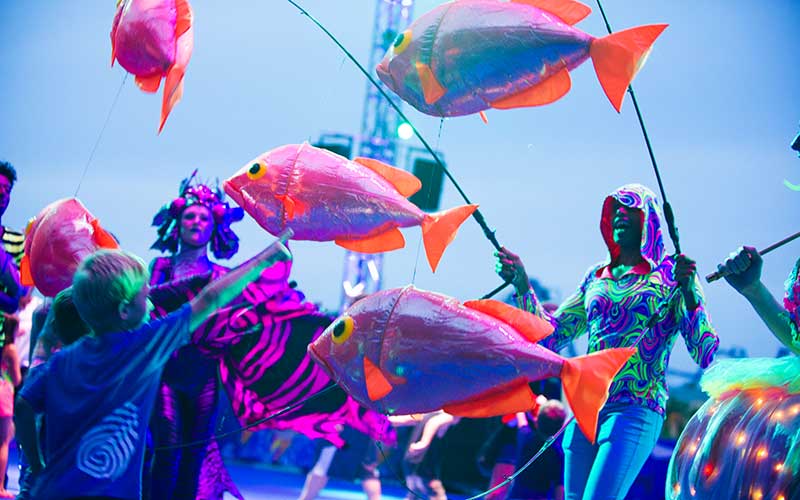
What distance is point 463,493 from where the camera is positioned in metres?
5.61

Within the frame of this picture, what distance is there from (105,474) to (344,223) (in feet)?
3.76

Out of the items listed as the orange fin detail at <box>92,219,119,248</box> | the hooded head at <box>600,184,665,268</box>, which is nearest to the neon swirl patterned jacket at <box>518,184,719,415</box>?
the hooded head at <box>600,184,665,268</box>

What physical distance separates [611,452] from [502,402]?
1.26 ft

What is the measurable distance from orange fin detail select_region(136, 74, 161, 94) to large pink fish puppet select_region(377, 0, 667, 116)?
39.7 inches

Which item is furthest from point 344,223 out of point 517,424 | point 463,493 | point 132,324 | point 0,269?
point 463,493

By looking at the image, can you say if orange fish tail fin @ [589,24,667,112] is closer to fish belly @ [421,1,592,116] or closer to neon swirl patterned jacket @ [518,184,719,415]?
fish belly @ [421,1,592,116]

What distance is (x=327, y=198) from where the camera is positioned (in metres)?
2.68

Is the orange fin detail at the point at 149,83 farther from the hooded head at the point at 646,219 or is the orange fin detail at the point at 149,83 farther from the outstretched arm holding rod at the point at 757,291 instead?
the outstretched arm holding rod at the point at 757,291

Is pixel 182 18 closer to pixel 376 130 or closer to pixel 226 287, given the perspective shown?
pixel 226 287

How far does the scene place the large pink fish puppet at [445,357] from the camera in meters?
2.17

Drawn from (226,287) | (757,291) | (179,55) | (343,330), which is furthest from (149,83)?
(757,291)

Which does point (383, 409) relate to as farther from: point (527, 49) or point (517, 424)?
point (517, 424)

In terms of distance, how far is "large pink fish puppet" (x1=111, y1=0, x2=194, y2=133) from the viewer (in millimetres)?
2965

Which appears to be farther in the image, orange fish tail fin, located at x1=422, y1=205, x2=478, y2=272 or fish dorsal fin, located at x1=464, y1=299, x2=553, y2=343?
orange fish tail fin, located at x1=422, y1=205, x2=478, y2=272
